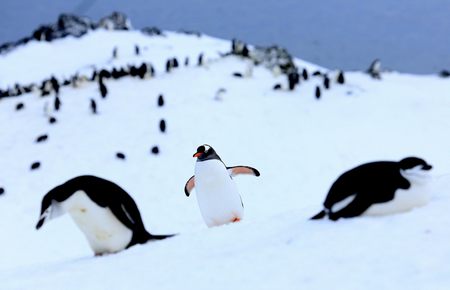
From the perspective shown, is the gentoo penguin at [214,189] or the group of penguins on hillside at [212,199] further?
the gentoo penguin at [214,189]

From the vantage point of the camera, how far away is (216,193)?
23.3ft

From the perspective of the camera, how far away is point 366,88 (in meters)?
21.0

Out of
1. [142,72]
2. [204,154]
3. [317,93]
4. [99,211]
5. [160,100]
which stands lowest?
[99,211]

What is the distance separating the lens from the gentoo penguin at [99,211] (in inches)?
243

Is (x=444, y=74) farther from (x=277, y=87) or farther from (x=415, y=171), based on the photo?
(x=415, y=171)

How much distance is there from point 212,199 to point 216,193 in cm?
10

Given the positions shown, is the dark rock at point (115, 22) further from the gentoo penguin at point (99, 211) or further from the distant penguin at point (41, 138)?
the gentoo penguin at point (99, 211)

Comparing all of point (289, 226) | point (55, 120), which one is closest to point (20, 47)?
point (55, 120)

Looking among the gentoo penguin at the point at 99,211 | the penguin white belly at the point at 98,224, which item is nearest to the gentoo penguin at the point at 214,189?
the gentoo penguin at the point at 99,211

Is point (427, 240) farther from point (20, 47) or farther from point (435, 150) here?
point (20, 47)

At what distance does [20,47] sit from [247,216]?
2929 cm

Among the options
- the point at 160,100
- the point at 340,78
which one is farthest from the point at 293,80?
the point at 160,100

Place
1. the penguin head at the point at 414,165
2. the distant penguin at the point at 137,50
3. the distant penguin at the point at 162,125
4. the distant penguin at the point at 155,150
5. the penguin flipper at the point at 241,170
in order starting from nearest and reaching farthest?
the penguin head at the point at 414,165 → the penguin flipper at the point at 241,170 → the distant penguin at the point at 155,150 → the distant penguin at the point at 162,125 → the distant penguin at the point at 137,50

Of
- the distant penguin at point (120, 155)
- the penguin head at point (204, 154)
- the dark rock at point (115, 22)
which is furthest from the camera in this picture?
the dark rock at point (115, 22)
